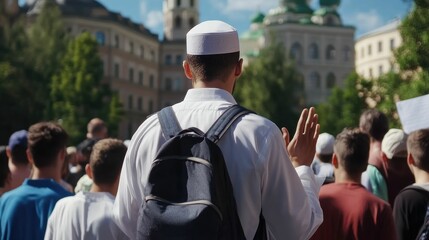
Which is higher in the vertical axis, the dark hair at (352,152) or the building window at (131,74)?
the building window at (131,74)

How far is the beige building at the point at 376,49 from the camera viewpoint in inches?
3983

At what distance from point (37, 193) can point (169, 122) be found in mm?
2068

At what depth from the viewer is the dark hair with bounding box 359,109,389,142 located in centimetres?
691

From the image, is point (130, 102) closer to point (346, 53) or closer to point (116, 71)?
point (116, 71)

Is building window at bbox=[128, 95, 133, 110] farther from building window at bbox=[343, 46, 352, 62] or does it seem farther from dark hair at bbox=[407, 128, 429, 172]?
dark hair at bbox=[407, 128, 429, 172]

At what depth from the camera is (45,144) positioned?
5086mm

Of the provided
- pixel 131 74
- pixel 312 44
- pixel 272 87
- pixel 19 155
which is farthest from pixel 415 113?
pixel 312 44

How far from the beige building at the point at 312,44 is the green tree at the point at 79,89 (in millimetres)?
48257

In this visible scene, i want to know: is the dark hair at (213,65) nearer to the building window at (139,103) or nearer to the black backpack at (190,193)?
the black backpack at (190,193)

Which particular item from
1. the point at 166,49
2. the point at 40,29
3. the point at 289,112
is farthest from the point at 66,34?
the point at 166,49

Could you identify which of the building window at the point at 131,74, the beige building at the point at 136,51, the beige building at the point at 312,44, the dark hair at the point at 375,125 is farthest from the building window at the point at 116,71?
the dark hair at the point at 375,125

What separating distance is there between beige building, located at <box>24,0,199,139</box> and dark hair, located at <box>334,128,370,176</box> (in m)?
70.7

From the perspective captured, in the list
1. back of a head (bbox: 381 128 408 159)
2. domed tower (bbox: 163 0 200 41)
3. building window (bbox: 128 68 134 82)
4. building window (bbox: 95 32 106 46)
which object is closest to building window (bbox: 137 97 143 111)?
building window (bbox: 128 68 134 82)

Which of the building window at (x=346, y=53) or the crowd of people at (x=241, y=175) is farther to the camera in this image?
the building window at (x=346, y=53)
